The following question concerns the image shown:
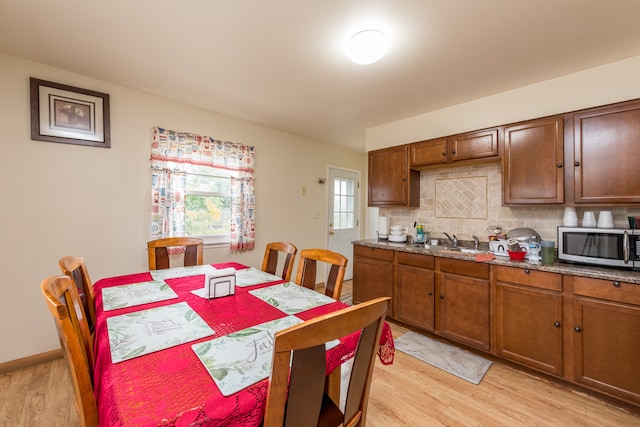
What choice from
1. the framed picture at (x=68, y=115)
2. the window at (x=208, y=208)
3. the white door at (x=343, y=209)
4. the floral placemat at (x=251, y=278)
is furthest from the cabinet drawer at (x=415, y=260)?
the framed picture at (x=68, y=115)

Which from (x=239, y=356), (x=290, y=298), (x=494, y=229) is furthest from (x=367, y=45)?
Answer: (x=494, y=229)

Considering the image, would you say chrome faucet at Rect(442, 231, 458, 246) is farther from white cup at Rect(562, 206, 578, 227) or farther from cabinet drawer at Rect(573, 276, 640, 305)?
cabinet drawer at Rect(573, 276, 640, 305)

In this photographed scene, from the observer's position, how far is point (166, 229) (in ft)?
9.18

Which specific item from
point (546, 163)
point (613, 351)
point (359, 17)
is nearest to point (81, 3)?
point (359, 17)

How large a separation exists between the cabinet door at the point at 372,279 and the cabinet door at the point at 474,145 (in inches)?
53.6

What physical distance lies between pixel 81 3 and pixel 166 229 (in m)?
1.86

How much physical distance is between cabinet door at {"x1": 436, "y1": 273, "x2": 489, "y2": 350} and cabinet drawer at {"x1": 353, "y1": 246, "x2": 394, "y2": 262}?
590mm

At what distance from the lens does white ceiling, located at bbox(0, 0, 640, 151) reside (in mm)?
1604

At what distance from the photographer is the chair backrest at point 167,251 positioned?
89.7 inches

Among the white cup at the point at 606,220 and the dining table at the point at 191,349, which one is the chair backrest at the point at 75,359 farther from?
the white cup at the point at 606,220

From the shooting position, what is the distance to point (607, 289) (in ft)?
5.91

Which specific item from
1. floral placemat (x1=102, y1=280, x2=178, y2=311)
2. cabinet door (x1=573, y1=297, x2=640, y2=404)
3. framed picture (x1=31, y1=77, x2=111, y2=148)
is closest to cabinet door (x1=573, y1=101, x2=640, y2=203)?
cabinet door (x1=573, y1=297, x2=640, y2=404)

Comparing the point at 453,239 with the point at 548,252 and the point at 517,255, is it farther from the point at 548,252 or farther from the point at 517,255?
the point at 548,252

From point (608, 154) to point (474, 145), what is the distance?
3.09 feet
